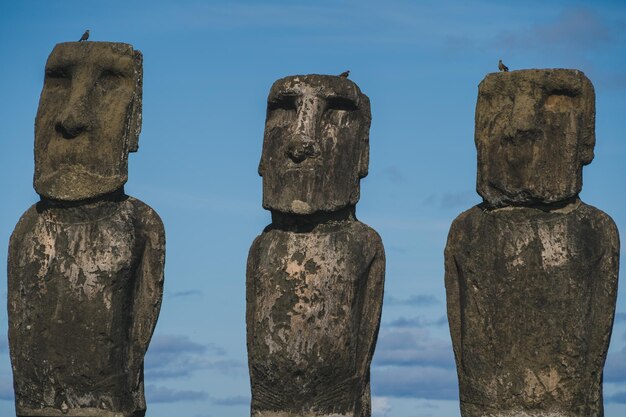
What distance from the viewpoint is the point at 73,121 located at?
63.4ft

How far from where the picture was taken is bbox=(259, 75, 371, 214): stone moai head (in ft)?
62.8

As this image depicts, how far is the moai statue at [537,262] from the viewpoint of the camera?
1889 centimetres

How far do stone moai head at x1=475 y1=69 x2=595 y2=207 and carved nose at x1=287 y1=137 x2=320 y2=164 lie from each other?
1438mm

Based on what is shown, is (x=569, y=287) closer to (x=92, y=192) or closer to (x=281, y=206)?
(x=281, y=206)

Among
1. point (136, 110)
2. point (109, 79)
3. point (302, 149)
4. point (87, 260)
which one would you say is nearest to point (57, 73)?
point (109, 79)

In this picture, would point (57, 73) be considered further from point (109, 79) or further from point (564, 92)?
point (564, 92)

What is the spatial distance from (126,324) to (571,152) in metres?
4.22

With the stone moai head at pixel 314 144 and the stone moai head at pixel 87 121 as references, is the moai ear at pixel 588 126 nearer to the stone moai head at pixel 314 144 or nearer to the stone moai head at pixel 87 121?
the stone moai head at pixel 314 144

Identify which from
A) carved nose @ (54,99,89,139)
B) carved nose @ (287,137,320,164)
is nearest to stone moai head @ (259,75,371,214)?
carved nose @ (287,137,320,164)

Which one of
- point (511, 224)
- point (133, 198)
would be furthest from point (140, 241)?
point (511, 224)

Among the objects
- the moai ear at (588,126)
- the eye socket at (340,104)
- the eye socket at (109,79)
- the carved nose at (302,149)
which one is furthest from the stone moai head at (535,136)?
the eye socket at (109,79)

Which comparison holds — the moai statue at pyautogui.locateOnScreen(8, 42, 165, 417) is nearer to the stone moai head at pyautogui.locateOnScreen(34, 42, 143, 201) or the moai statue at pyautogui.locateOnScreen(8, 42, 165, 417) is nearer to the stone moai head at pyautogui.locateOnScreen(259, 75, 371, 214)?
the stone moai head at pyautogui.locateOnScreen(34, 42, 143, 201)

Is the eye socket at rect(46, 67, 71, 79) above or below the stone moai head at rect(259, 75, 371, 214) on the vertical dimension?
above

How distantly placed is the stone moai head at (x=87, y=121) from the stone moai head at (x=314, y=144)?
125cm
